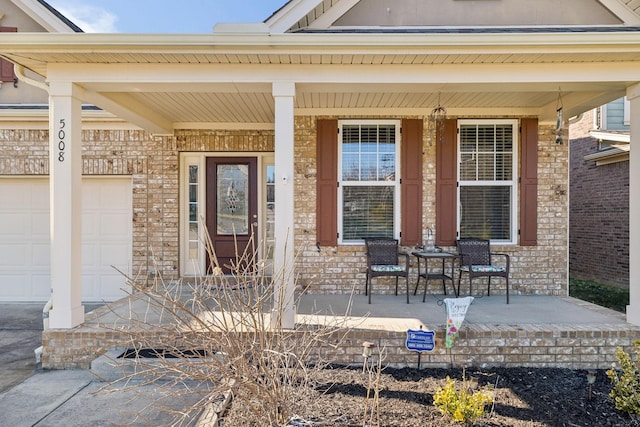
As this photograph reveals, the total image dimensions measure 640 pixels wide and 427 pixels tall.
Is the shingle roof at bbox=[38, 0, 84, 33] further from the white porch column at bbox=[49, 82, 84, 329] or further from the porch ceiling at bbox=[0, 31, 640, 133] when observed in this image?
the white porch column at bbox=[49, 82, 84, 329]

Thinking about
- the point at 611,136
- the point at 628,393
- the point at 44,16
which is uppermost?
the point at 44,16

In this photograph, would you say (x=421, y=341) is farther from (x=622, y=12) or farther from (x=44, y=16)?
(x=44, y=16)

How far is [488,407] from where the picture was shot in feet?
9.79

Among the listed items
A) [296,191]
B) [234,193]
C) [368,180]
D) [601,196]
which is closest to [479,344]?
[368,180]

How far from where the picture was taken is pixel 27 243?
249 inches

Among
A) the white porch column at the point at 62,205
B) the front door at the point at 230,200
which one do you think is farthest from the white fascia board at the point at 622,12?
the white porch column at the point at 62,205

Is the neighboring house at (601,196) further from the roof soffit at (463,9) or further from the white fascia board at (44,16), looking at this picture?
the white fascia board at (44,16)

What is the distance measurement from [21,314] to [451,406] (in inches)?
236

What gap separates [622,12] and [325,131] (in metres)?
3.84

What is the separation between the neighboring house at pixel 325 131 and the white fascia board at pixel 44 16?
1382 mm

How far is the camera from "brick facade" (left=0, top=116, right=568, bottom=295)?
5684mm

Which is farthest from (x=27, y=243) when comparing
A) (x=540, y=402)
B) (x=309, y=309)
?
(x=540, y=402)

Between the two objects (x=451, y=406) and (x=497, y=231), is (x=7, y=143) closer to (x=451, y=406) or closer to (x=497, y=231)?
(x=451, y=406)

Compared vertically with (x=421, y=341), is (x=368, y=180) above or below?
above
